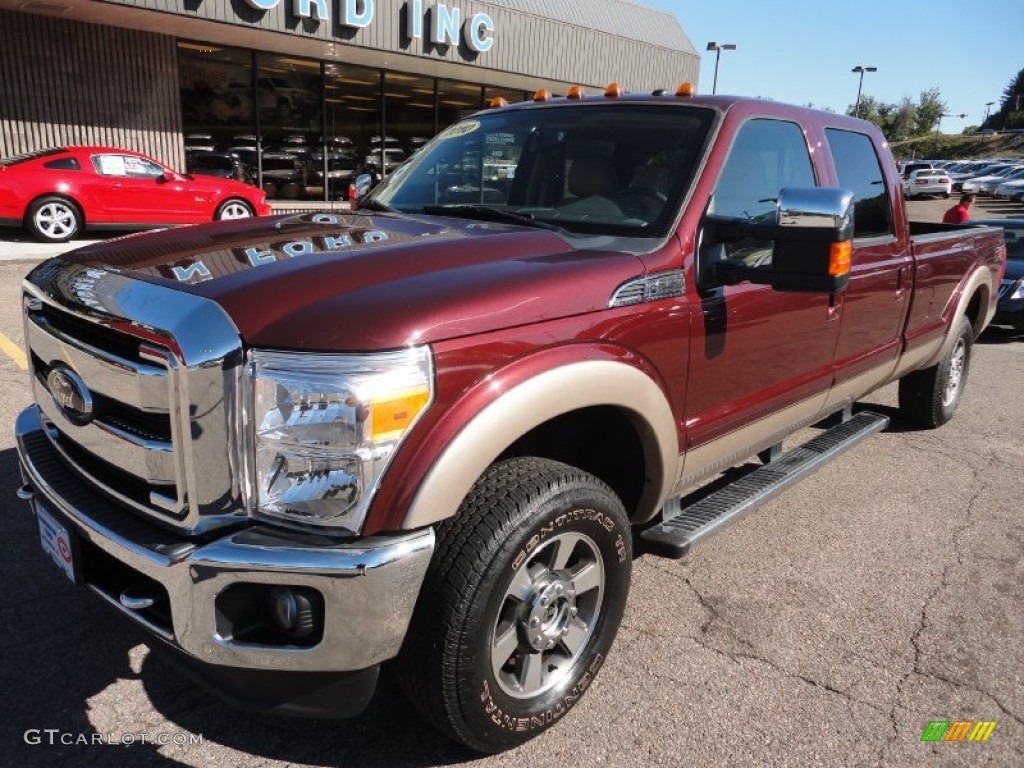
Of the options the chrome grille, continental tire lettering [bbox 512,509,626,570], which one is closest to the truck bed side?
continental tire lettering [bbox 512,509,626,570]

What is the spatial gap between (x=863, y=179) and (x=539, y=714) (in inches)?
125

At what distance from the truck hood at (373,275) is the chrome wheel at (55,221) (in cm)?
1147

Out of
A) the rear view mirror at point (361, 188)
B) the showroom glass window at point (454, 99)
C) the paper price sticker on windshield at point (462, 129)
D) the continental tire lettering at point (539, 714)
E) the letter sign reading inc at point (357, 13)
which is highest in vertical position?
the letter sign reading inc at point (357, 13)

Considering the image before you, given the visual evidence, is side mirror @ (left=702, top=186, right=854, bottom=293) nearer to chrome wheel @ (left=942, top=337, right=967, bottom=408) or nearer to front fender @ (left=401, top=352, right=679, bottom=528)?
front fender @ (left=401, top=352, right=679, bottom=528)

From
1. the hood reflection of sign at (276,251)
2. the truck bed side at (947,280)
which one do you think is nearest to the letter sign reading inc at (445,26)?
the truck bed side at (947,280)

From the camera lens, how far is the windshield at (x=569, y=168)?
9.77ft

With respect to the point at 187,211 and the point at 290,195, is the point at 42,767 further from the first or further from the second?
the point at 290,195

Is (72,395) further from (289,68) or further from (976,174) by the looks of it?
(976,174)

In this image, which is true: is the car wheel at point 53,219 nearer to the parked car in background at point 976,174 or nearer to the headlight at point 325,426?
the headlight at point 325,426

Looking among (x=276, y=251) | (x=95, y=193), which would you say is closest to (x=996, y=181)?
(x=95, y=193)

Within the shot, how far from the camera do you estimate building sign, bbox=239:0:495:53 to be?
48.6 feet

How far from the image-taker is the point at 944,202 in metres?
38.4

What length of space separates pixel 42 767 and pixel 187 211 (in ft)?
42.8

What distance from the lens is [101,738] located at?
238 centimetres
